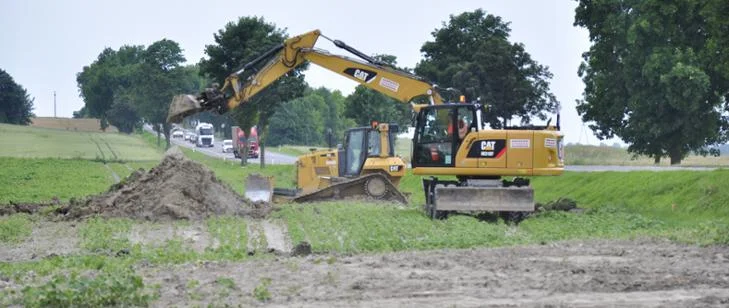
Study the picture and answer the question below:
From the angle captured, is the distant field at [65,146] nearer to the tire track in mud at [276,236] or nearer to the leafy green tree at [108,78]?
the leafy green tree at [108,78]

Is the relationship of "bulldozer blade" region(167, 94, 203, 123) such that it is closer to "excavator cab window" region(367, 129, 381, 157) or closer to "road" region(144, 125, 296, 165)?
"excavator cab window" region(367, 129, 381, 157)

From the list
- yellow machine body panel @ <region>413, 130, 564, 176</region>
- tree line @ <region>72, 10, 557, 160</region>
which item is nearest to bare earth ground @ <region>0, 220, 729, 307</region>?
yellow machine body panel @ <region>413, 130, 564, 176</region>

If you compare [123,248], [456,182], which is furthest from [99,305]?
[456,182]

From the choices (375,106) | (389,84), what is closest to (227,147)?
(375,106)

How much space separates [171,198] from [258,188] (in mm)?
7967

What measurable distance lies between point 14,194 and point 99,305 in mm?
28889

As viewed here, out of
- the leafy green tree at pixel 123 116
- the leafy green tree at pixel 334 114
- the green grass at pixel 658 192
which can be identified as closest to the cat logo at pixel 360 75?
the green grass at pixel 658 192

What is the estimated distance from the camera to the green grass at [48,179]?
4048cm

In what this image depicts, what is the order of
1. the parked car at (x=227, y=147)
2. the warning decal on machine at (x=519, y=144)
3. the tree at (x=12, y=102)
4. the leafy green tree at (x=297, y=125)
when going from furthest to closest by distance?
the leafy green tree at (x=297, y=125)
the tree at (x=12, y=102)
the parked car at (x=227, y=147)
the warning decal on machine at (x=519, y=144)

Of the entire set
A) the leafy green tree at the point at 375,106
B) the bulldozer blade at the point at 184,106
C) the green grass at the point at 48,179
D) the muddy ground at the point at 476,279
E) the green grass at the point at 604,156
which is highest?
the leafy green tree at the point at 375,106

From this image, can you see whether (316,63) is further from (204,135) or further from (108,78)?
(108,78)

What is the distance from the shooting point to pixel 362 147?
115 ft

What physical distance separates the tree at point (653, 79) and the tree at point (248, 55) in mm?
19311

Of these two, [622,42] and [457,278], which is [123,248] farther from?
[622,42]
